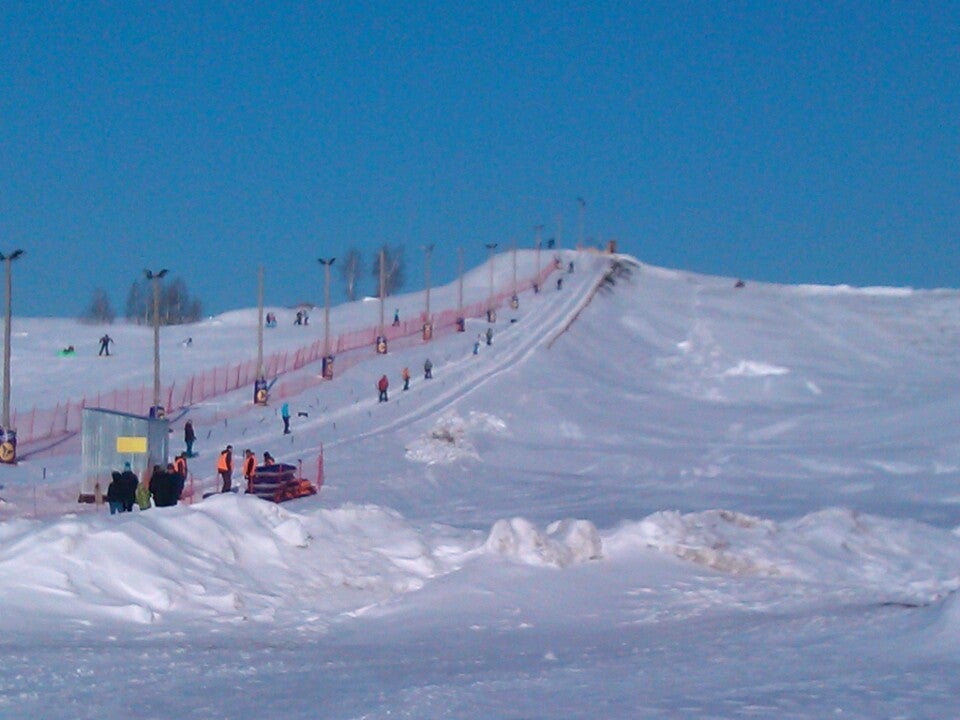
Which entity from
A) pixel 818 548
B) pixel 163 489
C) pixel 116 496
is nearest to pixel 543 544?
pixel 818 548

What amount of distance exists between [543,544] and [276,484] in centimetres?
1101

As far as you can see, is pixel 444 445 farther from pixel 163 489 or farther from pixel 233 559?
pixel 233 559

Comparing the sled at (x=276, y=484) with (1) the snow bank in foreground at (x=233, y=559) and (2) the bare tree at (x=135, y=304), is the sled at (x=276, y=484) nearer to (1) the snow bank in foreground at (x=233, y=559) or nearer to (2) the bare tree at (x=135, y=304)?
(1) the snow bank in foreground at (x=233, y=559)

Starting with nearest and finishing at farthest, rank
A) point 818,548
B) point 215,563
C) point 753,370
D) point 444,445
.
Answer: point 215,563
point 818,548
point 444,445
point 753,370

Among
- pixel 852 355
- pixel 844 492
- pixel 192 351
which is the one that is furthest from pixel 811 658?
pixel 852 355

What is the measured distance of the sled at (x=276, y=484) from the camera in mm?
25297

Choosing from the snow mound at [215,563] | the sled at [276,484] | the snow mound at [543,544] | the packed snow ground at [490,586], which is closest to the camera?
the packed snow ground at [490,586]

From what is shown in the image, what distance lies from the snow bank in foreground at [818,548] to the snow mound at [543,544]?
46 centimetres

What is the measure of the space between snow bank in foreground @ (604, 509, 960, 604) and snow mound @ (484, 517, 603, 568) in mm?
462

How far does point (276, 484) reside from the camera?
25.7 m

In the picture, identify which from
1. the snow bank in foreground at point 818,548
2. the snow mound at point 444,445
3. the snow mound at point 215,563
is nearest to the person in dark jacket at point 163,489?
the snow mound at point 215,563

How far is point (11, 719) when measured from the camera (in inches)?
333

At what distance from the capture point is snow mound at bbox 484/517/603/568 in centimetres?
1570

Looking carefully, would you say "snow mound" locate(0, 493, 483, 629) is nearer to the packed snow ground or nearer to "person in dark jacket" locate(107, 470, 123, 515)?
the packed snow ground
